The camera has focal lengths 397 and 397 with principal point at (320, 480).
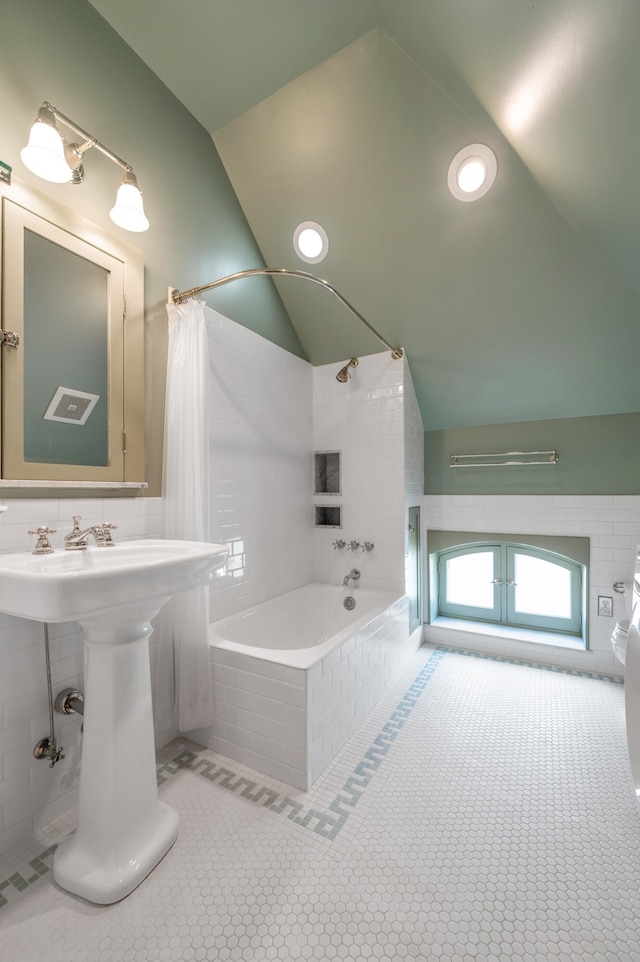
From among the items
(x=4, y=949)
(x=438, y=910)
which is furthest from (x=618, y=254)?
(x=4, y=949)

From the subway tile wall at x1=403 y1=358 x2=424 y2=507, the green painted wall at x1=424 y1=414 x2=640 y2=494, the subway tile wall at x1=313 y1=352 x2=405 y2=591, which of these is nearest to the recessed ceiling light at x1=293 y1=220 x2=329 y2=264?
the subway tile wall at x1=313 y1=352 x2=405 y2=591

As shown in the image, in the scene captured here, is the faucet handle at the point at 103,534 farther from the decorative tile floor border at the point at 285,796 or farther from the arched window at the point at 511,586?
the arched window at the point at 511,586

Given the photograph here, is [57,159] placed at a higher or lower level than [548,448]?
higher

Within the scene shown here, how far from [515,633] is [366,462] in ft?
5.45

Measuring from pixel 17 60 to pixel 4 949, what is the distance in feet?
9.04

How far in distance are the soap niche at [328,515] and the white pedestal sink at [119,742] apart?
177 cm

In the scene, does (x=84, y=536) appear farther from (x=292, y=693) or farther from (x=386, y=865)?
(x=386, y=865)

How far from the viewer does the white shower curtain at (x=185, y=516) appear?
183 cm

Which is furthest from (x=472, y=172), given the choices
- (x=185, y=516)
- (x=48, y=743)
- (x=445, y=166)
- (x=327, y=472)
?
(x=48, y=743)

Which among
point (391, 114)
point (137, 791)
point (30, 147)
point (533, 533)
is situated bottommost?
point (137, 791)

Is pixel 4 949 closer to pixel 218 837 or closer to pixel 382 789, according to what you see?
pixel 218 837

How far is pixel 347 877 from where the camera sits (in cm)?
126

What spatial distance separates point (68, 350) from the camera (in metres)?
1.55

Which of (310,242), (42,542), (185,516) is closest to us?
(42,542)
